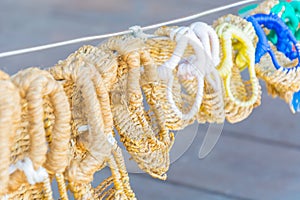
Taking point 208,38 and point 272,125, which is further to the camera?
point 272,125

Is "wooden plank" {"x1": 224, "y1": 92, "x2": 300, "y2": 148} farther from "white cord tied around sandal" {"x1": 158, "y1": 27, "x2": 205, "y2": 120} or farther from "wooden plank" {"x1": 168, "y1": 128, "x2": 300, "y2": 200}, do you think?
"white cord tied around sandal" {"x1": 158, "y1": 27, "x2": 205, "y2": 120}

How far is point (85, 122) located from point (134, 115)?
0.06m

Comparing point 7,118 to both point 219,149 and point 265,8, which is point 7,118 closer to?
point 265,8

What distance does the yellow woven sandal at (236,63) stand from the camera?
495 mm

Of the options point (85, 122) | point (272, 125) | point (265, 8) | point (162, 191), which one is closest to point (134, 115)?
point (85, 122)

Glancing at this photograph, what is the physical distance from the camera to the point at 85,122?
378 mm

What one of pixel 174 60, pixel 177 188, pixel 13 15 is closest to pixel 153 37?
pixel 174 60

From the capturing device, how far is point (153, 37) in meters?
0.45

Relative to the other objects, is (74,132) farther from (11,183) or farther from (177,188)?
(177,188)

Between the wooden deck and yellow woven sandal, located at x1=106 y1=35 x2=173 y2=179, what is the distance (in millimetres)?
515

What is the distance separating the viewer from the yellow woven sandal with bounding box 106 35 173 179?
1.31 feet

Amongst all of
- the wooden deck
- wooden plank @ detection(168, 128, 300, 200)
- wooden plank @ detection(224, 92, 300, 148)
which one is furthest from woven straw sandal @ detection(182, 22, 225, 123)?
wooden plank @ detection(224, 92, 300, 148)

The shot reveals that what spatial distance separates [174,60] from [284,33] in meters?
0.16

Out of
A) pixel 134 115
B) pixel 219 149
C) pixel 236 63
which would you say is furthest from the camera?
pixel 219 149
